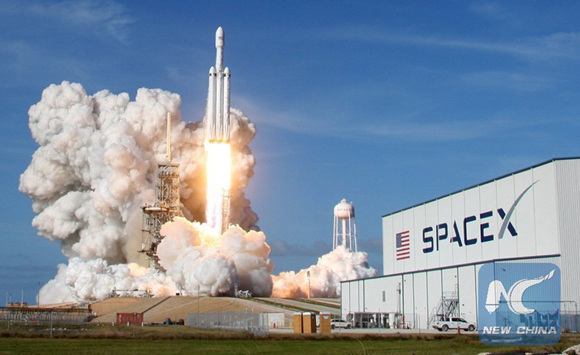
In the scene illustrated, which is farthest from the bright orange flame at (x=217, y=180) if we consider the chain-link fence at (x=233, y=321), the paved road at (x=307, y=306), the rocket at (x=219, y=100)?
the chain-link fence at (x=233, y=321)

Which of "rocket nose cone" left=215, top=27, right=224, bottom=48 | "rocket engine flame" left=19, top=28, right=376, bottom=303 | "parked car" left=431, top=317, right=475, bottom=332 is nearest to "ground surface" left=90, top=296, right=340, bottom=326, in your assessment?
"rocket engine flame" left=19, top=28, right=376, bottom=303

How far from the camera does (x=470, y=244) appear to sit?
68.1 meters

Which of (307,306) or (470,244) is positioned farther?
(307,306)

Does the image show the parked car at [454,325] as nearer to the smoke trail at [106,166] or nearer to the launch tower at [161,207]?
the launch tower at [161,207]

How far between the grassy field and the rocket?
1817 inches

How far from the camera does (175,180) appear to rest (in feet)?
331

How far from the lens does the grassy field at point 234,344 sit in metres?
35.3

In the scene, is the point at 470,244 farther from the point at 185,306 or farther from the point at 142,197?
the point at 142,197

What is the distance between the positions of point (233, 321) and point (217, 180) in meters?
36.1

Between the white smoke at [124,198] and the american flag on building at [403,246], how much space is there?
19263mm

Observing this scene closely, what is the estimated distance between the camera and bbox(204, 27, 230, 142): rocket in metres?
92.9

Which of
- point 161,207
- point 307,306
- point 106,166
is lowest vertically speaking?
point 307,306

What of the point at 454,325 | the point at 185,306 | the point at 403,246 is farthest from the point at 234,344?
the point at 403,246

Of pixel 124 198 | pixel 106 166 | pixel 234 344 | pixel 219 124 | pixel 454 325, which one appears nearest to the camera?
pixel 234 344
